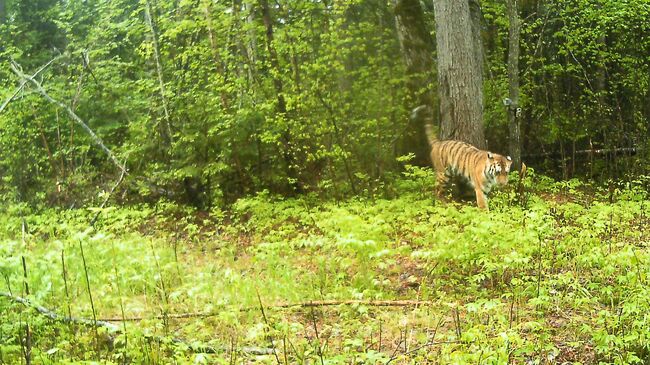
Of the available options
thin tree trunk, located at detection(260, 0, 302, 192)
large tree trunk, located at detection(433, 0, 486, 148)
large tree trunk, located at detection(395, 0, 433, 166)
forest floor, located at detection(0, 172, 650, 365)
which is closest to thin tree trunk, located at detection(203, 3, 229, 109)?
thin tree trunk, located at detection(260, 0, 302, 192)

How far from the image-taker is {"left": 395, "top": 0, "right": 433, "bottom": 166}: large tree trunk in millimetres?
11883

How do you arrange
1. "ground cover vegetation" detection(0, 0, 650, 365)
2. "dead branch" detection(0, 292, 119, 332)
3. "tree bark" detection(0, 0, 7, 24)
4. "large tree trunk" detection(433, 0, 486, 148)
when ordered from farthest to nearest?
"tree bark" detection(0, 0, 7, 24) → "large tree trunk" detection(433, 0, 486, 148) → "dead branch" detection(0, 292, 119, 332) → "ground cover vegetation" detection(0, 0, 650, 365)

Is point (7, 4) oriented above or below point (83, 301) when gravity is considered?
above

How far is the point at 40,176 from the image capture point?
541 inches

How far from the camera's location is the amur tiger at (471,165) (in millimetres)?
8508

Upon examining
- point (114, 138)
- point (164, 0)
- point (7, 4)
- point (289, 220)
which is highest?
point (7, 4)

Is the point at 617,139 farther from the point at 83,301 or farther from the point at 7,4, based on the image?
the point at 7,4

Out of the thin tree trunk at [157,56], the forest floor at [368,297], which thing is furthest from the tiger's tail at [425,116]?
the thin tree trunk at [157,56]

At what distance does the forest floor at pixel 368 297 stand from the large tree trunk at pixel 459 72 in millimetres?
2074

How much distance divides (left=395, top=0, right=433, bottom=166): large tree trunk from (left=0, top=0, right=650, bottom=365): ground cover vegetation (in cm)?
7

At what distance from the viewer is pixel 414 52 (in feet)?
39.6

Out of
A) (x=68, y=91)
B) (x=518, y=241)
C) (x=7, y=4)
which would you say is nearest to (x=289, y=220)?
(x=518, y=241)

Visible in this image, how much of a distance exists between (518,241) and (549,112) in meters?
8.26

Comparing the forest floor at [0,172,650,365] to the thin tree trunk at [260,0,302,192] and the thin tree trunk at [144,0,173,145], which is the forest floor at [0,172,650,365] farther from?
the thin tree trunk at [144,0,173,145]
